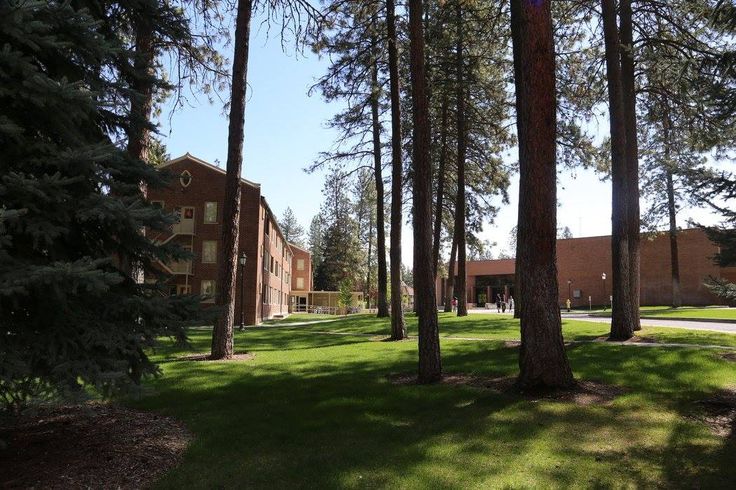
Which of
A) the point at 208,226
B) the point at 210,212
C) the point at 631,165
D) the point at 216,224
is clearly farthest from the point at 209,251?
the point at 631,165

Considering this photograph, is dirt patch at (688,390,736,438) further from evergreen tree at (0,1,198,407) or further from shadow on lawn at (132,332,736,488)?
evergreen tree at (0,1,198,407)

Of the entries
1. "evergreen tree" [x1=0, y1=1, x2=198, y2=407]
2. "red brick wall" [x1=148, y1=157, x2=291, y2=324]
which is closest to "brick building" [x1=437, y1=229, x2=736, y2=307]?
"red brick wall" [x1=148, y1=157, x2=291, y2=324]

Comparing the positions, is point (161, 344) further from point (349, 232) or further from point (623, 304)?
point (349, 232)

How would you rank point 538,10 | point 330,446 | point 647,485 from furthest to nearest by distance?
point 538,10
point 330,446
point 647,485

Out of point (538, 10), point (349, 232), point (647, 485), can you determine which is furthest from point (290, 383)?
point (349, 232)

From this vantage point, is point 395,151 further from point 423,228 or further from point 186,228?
point 186,228

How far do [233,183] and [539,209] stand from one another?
730 centimetres

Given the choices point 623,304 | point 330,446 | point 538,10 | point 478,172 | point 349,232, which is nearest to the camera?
point 330,446

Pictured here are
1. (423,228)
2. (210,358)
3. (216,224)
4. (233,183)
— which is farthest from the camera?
(216,224)

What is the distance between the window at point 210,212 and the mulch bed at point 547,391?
25905 mm

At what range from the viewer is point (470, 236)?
32031 millimetres

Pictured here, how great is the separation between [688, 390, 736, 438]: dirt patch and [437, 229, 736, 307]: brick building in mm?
35870

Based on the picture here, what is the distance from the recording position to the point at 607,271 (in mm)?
52000

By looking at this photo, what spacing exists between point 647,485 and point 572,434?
1336 millimetres
